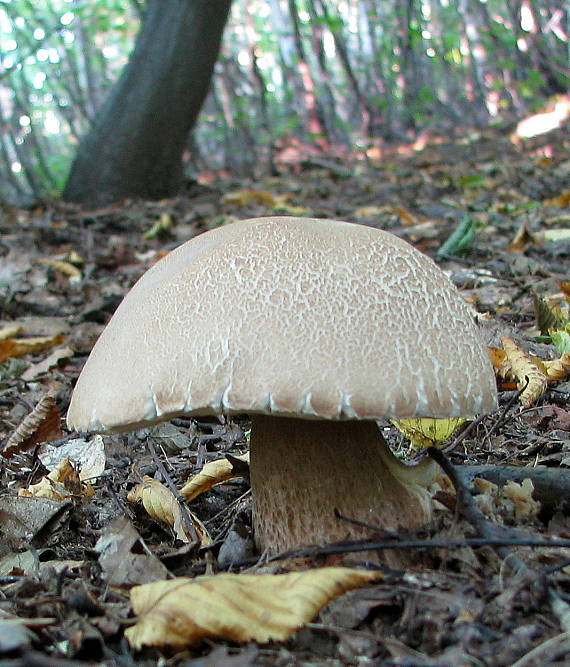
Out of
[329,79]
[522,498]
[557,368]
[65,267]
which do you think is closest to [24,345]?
[65,267]

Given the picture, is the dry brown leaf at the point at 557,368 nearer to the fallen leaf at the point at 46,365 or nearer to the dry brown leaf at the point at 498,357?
the dry brown leaf at the point at 498,357

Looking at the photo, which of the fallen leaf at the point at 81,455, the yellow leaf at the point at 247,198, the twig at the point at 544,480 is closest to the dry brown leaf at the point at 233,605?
the twig at the point at 544,480

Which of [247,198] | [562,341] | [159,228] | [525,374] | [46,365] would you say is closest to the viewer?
[525,374]

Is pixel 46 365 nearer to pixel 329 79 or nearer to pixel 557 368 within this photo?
pixel 557 368

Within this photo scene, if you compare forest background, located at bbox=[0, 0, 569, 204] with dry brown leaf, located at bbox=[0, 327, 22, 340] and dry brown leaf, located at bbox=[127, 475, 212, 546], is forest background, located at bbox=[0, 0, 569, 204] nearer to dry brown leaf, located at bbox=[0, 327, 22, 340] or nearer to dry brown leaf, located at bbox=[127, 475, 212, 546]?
dry brown leaf, located at bbox=[0, 327, 22, 340]

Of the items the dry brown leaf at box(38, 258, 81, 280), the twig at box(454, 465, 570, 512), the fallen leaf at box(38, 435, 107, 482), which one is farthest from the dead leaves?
the dry brown leaf at box(38, 258, 81, 280)
